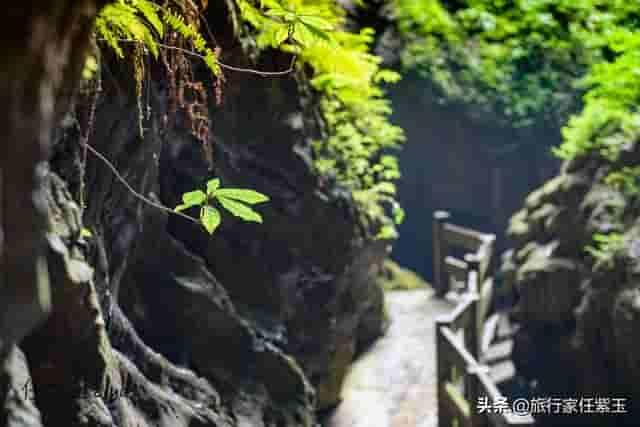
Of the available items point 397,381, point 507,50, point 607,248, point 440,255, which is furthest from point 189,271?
point 507,50

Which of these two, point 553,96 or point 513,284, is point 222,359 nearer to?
point 513,284

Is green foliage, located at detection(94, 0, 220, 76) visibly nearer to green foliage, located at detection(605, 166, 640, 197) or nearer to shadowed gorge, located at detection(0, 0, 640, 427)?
shadowed gorge, located at detection(0, 0, 640, 427)

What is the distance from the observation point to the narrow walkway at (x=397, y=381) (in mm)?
7688

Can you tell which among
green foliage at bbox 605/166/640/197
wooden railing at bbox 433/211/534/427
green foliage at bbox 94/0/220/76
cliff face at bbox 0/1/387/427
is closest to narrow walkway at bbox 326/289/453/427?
cliff face at bbox 0/1/387/427

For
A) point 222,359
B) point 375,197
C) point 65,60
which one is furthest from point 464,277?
point 65,60

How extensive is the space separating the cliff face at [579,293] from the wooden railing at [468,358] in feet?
2.27

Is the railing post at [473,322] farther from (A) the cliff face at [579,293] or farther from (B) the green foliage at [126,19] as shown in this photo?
(B) the green foliage at [126,19]

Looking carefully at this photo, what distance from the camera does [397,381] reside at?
342 inches

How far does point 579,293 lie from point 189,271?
251 inches

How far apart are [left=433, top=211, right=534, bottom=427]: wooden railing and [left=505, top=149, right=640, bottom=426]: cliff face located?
2.27 ft

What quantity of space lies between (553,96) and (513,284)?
4.75m

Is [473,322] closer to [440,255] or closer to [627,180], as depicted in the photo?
[627,180]

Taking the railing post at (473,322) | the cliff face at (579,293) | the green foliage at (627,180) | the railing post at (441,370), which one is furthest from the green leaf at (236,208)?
the green foliage at (627,180)

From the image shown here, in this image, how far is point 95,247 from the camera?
11.4 feet
